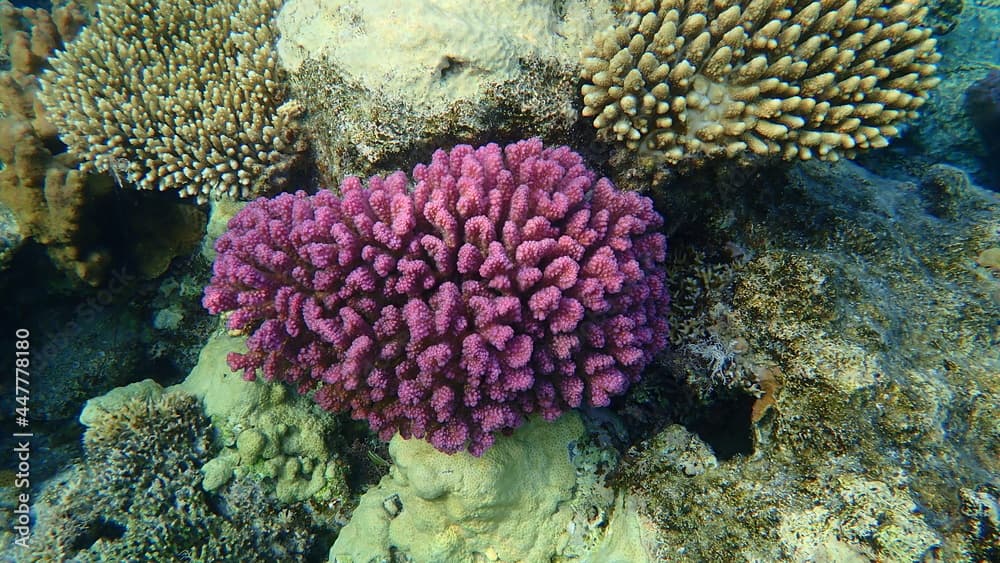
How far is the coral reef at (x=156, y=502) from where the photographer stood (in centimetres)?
337

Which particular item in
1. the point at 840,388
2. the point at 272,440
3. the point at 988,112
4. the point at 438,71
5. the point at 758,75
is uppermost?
the point at 438,71

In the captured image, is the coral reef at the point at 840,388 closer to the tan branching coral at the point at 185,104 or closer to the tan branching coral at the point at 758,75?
the tan branching coral at the point at 758,75

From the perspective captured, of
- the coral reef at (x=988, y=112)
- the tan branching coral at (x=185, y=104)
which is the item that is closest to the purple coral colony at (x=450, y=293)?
the tan branching coral at (x=185, y=104)

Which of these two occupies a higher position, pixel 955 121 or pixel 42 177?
pixel 42 177

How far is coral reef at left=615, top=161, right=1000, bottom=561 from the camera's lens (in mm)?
2334

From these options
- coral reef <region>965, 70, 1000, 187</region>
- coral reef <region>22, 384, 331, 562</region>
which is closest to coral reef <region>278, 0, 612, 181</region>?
coral reef <region>22, 384, 331, 562</region>

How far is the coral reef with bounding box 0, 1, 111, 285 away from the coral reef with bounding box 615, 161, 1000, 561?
450cm

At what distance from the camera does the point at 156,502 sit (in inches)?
136

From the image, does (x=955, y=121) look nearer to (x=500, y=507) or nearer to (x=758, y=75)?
(x=758, y=75)

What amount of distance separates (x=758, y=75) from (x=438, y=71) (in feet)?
6.47

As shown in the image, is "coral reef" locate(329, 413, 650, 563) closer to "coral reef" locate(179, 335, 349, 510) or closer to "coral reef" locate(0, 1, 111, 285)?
"coral reef" locate(179, 335, 349, 510)

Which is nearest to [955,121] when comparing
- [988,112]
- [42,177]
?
[988,112]

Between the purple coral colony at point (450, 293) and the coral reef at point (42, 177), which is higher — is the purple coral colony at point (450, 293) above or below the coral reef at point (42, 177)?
below

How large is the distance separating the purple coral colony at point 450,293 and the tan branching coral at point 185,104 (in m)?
1.05
